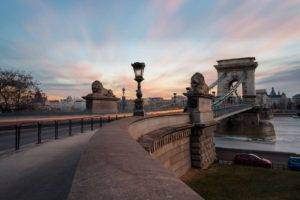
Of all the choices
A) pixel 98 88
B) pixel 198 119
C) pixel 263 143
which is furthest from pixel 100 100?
pixel 263 143

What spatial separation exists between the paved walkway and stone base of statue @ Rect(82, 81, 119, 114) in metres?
14.6

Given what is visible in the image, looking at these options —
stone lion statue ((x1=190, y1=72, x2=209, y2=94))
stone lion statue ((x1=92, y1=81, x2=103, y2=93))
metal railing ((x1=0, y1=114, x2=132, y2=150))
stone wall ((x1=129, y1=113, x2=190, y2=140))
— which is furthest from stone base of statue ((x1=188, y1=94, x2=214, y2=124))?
stone lion statue ((x1=92, y1=81, x2=103, y2=93))

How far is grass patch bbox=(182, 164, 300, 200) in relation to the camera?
19312 millimetres

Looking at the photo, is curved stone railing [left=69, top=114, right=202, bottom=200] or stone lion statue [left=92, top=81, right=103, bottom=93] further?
stone lion statue [left=92, top=81, right=103, bottom=93]

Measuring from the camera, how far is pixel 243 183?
22719mm

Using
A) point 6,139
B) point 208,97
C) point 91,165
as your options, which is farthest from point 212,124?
point 91,165

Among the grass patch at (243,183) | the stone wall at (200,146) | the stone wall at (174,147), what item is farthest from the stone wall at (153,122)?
the grass patch at (243,183)

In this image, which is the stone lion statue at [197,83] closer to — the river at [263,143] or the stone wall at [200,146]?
the stone wall at [200,146]

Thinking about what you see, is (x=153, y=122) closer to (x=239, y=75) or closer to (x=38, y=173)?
(x=38, y=173)

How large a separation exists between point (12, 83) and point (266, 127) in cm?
5196

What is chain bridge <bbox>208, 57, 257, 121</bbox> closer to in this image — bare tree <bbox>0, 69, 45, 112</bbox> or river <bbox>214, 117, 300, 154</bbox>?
river <bbox>214, 117, 300, 154</bbox>

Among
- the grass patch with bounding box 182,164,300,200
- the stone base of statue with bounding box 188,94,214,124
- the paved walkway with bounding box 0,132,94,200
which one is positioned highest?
the stone base of statue with bounding box 188,94,214,124

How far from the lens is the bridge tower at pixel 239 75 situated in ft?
285

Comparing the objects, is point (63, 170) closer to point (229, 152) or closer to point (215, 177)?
point (215, 177)
